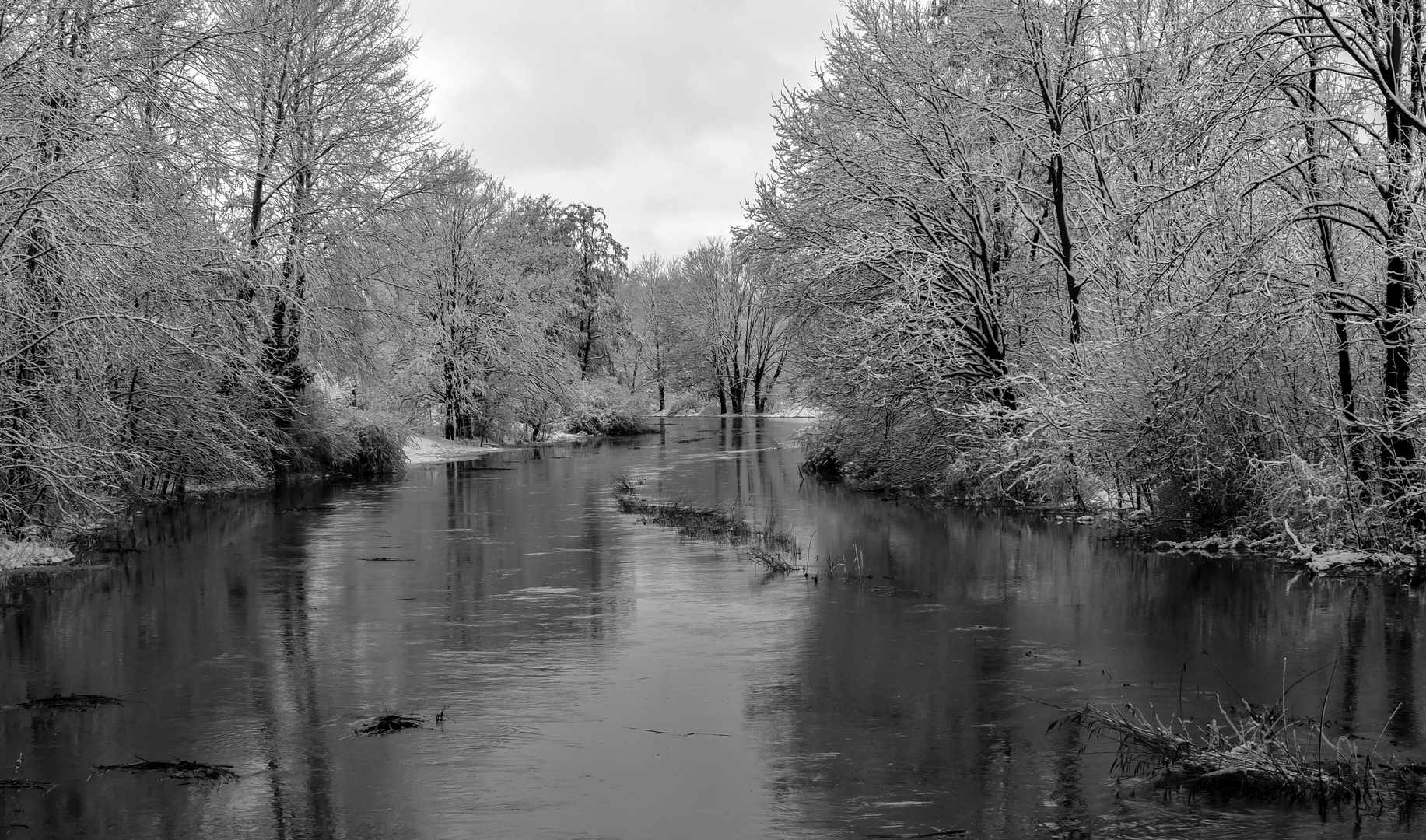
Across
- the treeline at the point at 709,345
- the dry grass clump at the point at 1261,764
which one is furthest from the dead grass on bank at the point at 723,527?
the treeline at the point at 709,345

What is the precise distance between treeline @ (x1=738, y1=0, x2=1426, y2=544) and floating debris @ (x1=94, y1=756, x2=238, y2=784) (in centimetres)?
1185

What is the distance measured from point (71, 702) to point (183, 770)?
2275 millimetres

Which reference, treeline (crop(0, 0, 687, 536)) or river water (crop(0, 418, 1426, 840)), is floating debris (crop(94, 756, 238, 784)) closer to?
river water (crop(0, 418, 1426, 840))

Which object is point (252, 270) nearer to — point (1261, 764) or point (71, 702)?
point (71, 702)

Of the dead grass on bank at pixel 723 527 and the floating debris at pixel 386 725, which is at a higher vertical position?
the dead grass on bank at pixel 723 527

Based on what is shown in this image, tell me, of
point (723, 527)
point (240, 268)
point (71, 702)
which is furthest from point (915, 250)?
point (71, 702)

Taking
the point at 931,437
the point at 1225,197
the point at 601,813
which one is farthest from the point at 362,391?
the point at 601,813

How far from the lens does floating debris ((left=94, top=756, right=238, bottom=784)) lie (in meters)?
7.29

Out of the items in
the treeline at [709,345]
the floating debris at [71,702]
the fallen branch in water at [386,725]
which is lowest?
the fallen branch in water at [386,725]

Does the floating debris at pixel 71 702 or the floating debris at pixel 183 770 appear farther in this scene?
the floating debris at pixel 71 702

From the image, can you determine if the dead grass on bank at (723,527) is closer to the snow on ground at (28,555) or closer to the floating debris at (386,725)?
the floating debris at (386,725)

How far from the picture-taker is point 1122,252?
1873 cm

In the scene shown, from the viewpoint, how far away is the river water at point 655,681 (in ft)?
22.2

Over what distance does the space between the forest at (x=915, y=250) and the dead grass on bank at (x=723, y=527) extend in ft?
12.4
